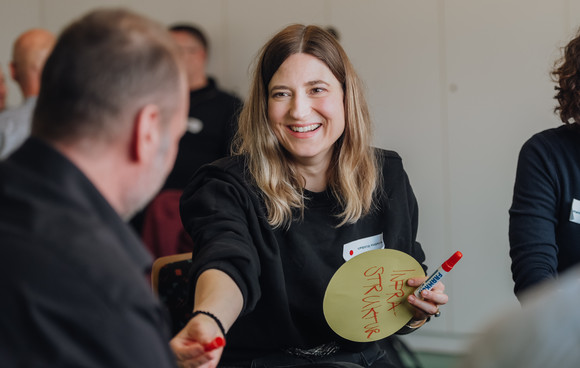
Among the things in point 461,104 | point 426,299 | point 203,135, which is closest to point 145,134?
point 426,299

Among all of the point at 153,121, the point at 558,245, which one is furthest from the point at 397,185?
the point at 153,121

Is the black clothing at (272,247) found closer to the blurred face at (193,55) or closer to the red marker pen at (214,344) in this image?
the red marker pen at (214,344)

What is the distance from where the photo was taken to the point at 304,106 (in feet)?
6.21

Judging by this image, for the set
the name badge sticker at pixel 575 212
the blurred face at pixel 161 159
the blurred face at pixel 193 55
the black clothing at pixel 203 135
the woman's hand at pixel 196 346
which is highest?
the blurred face at pixel 161 159

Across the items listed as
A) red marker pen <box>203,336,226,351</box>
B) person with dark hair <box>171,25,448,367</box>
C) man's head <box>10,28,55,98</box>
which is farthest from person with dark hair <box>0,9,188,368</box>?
man's head <box>10,28,55,98</box>

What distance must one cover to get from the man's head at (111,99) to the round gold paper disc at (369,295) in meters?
0.78

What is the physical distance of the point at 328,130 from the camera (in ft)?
6.38

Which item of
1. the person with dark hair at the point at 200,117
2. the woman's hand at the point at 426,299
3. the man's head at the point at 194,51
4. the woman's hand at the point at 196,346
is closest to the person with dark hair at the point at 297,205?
the woman's hand at the point at 426,299

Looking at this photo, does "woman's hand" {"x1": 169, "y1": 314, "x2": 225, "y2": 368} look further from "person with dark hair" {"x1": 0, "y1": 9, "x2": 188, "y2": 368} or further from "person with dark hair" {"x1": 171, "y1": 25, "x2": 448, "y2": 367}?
"person with dark hair" {"x1": 0, "y1": 9, "x2": 188, "y2": 368}

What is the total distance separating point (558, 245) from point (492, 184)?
198cm

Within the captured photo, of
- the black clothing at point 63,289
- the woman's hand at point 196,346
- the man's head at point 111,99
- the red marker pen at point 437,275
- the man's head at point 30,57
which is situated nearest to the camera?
the black clothing at point 63,289

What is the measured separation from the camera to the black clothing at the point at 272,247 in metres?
1.74

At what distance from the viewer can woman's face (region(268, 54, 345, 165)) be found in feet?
6.24

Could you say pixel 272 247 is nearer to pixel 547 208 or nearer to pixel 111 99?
pixel 547 208
